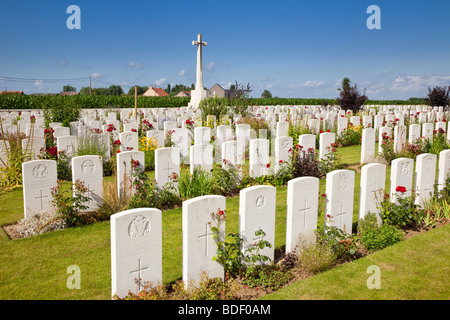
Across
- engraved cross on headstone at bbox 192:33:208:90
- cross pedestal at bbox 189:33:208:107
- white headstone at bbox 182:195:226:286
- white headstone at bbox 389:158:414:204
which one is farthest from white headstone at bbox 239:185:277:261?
engraved cross on headstone at bbox 192:33:208:90

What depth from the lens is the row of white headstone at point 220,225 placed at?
3362 millimetres

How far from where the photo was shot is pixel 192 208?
3680mm

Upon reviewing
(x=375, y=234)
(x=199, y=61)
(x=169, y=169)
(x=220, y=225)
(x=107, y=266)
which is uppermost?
(x=199, y=61)

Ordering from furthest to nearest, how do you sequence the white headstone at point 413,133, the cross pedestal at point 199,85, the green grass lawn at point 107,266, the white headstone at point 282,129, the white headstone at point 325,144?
the cross pedestal at point 199,85 → the white headstone at point 282,129 → the white headstone at point 413,133 → the white headstone at point 325,144 → the green grass lawn at point 107,266

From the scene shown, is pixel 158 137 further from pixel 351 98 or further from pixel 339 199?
pixel 351 98

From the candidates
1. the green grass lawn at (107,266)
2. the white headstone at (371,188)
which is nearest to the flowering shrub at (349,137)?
the green grass lawn at (107,266)

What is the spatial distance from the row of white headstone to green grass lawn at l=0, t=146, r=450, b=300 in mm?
539

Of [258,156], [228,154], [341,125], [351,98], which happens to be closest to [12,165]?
[228,154]

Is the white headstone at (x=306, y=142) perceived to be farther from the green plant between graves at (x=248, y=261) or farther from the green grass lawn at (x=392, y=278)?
the green plant between graves at (x=248, y=261)

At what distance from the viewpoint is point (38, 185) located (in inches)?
220

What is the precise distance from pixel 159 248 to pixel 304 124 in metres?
10.3

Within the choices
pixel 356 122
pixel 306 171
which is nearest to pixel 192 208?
pixel 306 171

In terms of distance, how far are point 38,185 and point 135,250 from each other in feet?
10.1
